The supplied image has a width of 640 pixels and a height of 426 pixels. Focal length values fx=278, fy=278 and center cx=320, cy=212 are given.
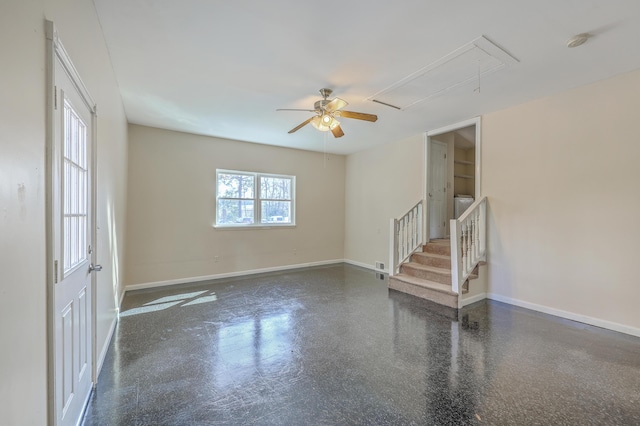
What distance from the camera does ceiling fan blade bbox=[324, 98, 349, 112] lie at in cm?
308

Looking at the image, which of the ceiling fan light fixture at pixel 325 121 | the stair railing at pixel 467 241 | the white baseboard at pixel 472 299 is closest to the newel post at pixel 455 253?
the stair railing at pixel 467 241

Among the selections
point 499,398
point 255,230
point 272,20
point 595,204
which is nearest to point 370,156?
point 255,230

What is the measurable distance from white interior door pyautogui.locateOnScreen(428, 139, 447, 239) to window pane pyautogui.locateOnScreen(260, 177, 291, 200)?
3.09 meters

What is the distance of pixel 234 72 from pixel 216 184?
2.92m

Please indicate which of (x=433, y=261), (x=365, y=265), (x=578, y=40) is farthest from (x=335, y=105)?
(x=365, y=265)

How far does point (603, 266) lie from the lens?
3.27 meters

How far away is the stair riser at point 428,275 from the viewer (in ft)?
14.0

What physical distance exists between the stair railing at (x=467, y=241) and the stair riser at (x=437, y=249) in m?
0.57

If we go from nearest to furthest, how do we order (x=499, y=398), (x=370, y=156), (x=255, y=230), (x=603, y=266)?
(x=499, y=398)
(x=603, y=266)
(x=255, y=230)
(x=370, y=156)

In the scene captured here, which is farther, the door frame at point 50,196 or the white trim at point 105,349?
the white trim at point 105,349

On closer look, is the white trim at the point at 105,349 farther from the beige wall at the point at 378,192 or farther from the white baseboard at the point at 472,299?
the beige wall at the point at 378,192

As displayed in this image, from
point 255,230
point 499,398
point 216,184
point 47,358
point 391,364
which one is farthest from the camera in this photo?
point 255,230

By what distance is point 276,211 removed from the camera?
20.6ft

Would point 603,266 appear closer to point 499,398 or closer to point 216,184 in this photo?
point 499,398
